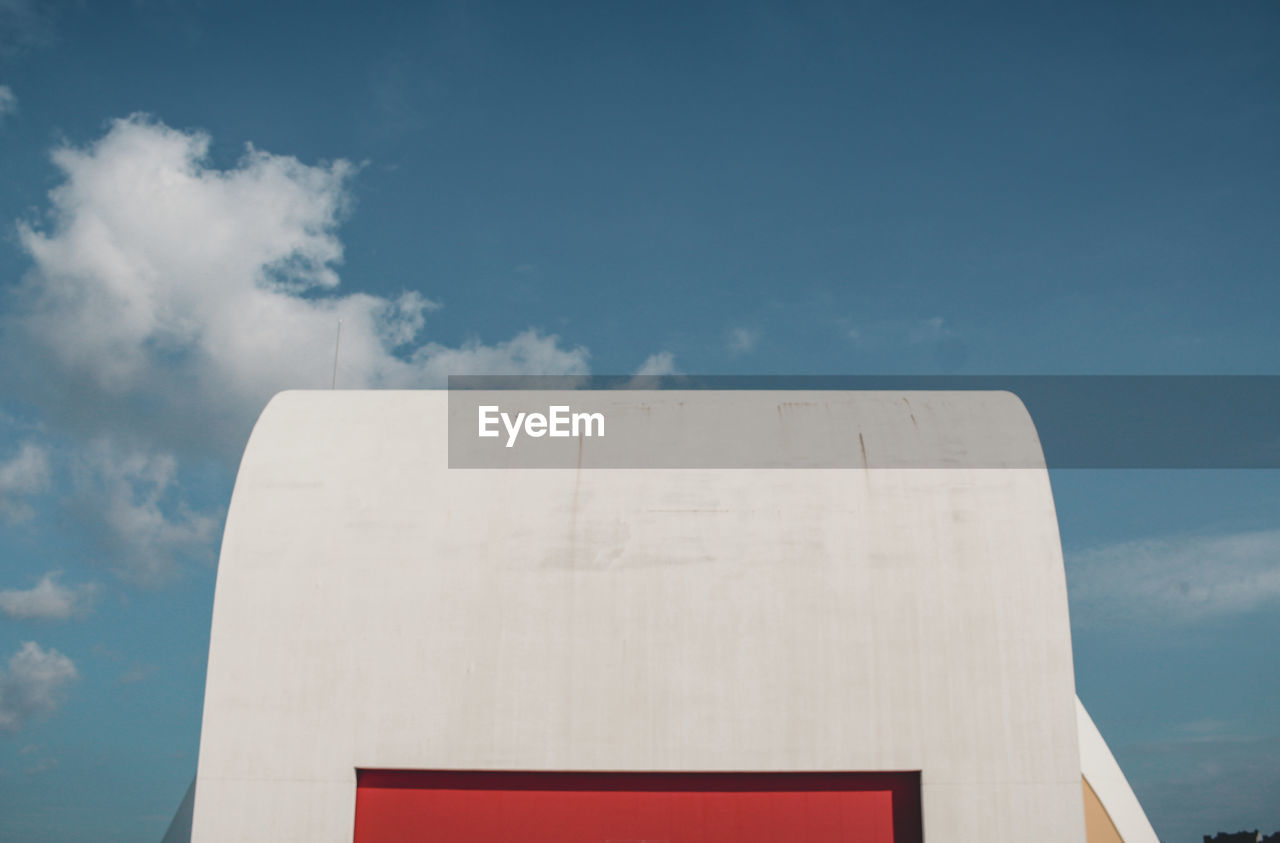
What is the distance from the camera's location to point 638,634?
12.8 meters

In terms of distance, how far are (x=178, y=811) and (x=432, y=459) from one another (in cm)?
729

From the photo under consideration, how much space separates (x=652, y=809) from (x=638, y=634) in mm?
2335

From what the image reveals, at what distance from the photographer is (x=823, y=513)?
1345cm

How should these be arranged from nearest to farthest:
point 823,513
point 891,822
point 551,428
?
point 891,822
point 823,513
point 551,428

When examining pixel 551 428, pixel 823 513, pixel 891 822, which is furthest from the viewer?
pixel 551 428

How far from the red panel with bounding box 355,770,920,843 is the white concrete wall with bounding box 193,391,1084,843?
31cm

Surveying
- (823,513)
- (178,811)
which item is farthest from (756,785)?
(178,811)

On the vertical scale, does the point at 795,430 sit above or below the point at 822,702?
above

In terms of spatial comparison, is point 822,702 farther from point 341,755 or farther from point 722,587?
point 341,755

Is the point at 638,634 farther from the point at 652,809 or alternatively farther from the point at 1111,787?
the point at 1111,787

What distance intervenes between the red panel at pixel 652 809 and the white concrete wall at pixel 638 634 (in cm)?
31

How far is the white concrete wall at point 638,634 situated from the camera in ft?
40.7

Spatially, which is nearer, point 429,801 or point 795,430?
point 429,801

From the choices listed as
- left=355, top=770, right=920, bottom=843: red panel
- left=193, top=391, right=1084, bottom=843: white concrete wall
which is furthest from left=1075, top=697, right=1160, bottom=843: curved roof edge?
left=355, top=770, right=920, bottom=843: red panel
